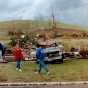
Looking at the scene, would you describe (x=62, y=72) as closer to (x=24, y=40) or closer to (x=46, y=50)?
(x=46, y=50)

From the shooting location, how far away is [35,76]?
1764 cm

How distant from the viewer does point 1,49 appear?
24797mm

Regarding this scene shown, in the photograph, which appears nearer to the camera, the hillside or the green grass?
the green grass

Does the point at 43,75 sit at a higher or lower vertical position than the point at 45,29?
lower

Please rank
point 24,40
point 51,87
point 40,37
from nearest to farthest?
point 51,87 < point 24,40 < point 40,37

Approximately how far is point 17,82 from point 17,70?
3.88 meters

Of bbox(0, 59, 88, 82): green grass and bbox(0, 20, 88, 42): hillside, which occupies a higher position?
bbox(0, 20, 88, 42): hillside

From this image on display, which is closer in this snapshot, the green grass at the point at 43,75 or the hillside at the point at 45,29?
the green grass at the point at 43,75

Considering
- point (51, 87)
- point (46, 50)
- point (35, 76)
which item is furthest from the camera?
point (46, 50)

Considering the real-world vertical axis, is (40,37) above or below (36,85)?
above

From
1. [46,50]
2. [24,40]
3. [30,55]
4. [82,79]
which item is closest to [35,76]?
[82,79]

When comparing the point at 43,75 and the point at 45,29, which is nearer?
the point at 43,75

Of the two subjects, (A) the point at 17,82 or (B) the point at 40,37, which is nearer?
(A) the point at 17,82

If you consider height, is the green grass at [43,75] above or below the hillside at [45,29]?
below
